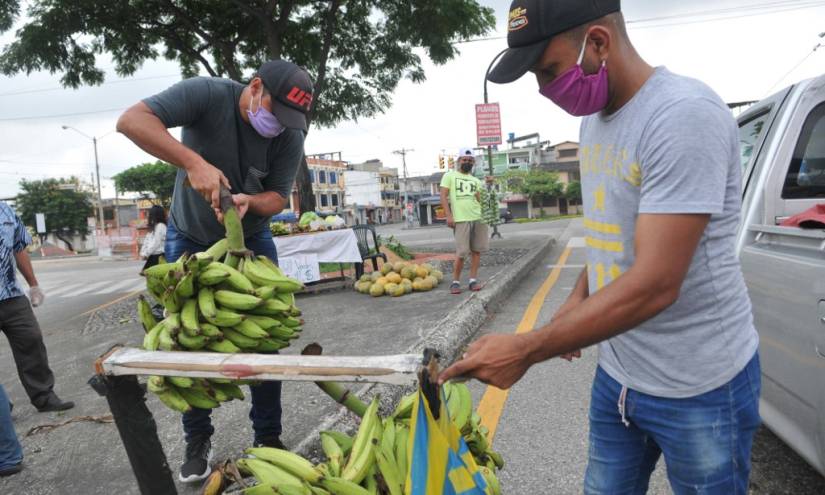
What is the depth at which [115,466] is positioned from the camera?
3.06 metres

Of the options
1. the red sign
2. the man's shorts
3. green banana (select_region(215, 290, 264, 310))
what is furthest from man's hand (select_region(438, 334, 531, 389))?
the red sign

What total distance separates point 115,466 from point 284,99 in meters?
2.40

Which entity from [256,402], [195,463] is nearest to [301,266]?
[195,463]

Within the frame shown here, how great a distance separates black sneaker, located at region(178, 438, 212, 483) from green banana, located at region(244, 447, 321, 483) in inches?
48.4

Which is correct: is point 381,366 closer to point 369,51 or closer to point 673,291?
point 673,291

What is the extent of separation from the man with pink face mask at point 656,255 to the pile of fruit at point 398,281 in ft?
21.0

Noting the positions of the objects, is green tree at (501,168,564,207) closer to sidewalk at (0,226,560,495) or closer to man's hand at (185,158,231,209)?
sidewalk at (0,226,560,495)

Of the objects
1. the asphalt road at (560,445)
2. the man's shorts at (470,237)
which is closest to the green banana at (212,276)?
the asphalt road at (560,445)

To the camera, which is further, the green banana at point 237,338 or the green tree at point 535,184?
the green tree at point 535,184

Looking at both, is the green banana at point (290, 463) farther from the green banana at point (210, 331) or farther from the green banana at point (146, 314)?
the green banana at point (146, 314)

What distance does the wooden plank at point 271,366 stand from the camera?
1332mm

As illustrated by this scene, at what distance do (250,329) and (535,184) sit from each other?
6251 centimetres

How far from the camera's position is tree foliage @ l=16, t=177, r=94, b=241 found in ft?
170

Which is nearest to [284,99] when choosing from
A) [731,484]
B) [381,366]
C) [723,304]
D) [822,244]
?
[381,366]
